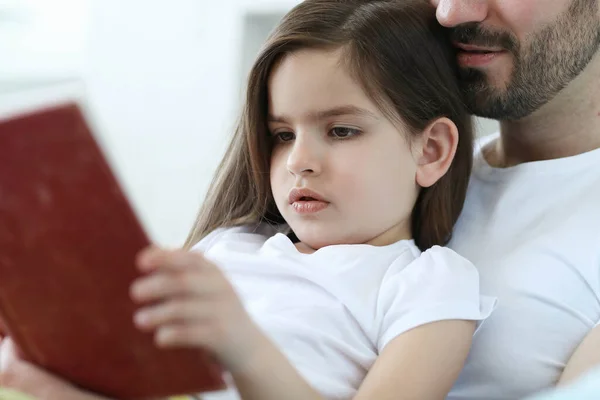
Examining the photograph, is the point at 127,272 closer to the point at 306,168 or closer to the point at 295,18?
the point at 306,168

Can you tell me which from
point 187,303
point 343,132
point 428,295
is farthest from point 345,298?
point 187,303

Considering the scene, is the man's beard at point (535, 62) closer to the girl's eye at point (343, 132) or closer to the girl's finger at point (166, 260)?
the girl's eye at point (343, 132)

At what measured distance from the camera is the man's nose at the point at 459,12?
1.18 m

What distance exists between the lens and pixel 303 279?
104 cm

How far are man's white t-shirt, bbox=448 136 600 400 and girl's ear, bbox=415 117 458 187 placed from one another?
11 cm

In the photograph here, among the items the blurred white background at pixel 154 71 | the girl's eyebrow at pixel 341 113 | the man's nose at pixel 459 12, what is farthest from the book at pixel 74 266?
the blurred white background at pixel 154 71

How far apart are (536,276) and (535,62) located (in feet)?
1.17

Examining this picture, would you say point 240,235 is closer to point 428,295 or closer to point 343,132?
point 343,132

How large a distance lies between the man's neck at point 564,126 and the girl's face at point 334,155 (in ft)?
0.88

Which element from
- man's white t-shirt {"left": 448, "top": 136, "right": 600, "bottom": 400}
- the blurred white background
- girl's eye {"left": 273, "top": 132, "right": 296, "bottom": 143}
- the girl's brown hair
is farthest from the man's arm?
the blurred white background

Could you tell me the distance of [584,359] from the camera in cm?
99

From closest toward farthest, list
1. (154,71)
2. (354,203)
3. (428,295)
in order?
(428,295) → (354,203) → (154,71)

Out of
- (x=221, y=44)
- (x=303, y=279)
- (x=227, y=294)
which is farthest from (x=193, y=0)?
(x=227, y=294)

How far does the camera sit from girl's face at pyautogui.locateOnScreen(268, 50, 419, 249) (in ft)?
3.48
